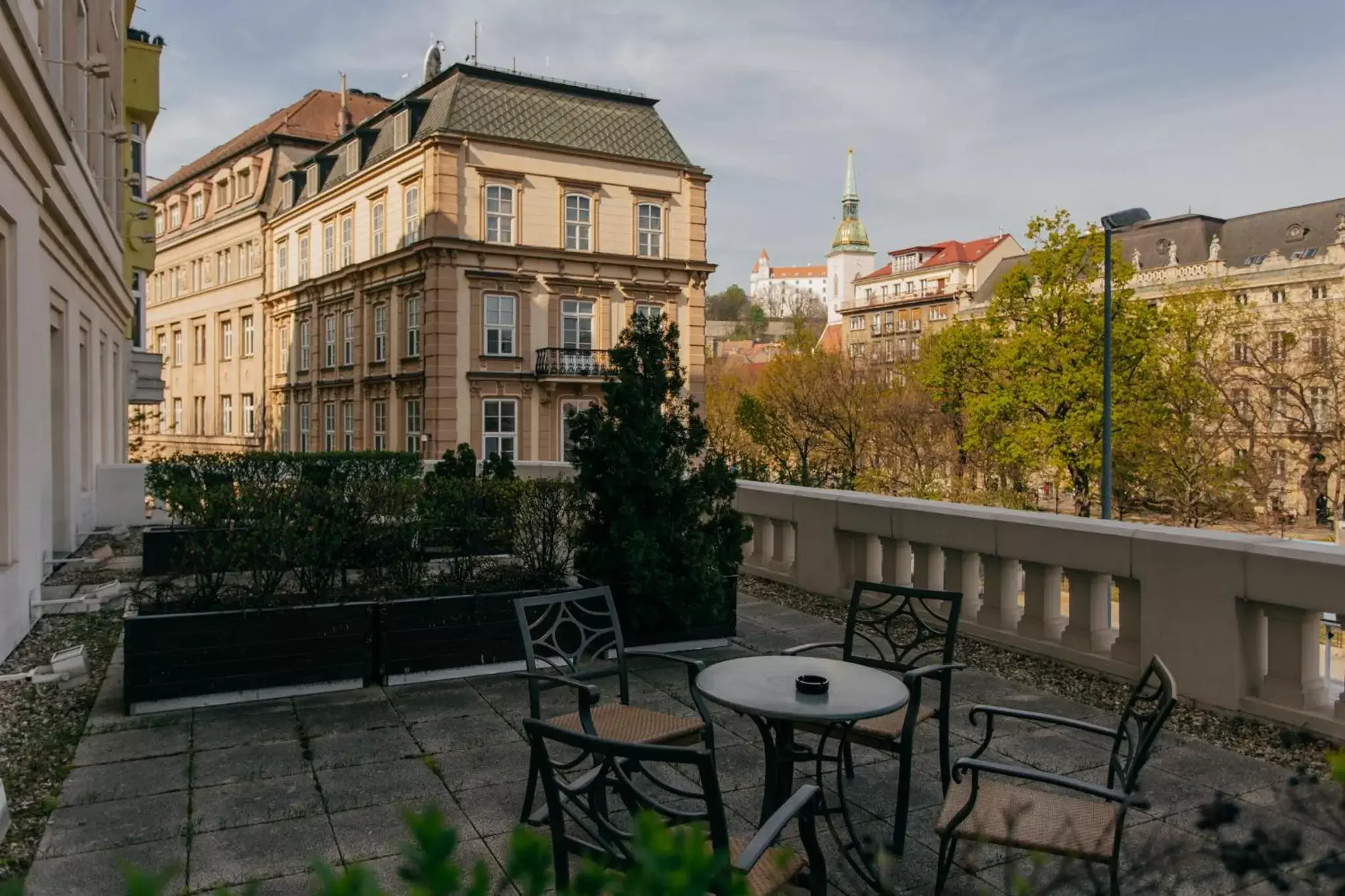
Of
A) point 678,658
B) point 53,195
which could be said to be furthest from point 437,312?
point 678,658

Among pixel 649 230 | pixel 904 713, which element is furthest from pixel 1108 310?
pixel 649 230

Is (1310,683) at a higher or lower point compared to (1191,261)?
lower

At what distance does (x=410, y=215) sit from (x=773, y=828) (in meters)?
37.2

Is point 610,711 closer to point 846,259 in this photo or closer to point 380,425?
point 380,425

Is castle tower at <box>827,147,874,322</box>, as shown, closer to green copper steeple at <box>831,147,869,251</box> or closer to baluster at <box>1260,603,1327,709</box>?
green copper steeple at <box>831,147,869,251</box>

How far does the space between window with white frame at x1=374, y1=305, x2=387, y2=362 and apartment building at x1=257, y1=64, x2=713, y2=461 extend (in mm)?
97

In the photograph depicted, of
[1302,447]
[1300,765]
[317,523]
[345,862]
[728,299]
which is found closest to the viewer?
[345,862]

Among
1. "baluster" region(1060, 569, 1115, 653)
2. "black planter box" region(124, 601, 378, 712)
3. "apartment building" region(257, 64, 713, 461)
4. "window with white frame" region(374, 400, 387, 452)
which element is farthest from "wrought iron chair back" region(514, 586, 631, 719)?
"window with white frame" region(374, 400, 387, 452)

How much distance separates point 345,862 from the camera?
13.7 feet

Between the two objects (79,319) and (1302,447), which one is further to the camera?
(1302,447)

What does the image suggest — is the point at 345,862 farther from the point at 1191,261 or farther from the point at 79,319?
the point at 1191,261

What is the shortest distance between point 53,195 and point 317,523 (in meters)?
6.50

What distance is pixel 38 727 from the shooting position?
592 centimetres

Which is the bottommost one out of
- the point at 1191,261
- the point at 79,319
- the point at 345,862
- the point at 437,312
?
the point at 345,862
